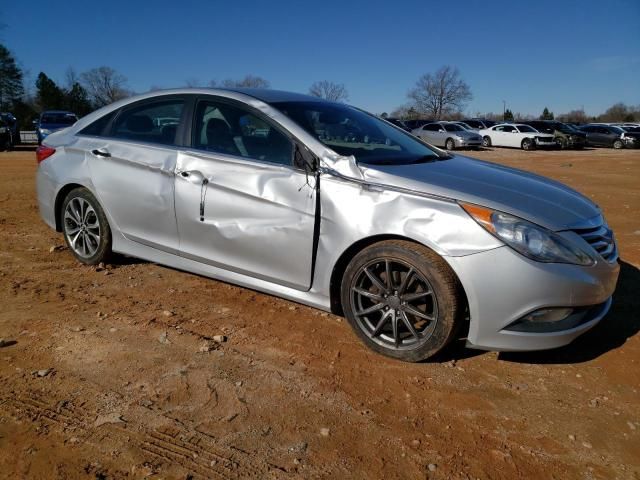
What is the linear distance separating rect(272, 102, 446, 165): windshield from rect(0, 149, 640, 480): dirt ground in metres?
1.24

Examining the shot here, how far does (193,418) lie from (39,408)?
0.78m

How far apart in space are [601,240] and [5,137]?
72.1 feet

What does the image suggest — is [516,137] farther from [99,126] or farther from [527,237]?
[527,237]

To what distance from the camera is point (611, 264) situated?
10.2 feet

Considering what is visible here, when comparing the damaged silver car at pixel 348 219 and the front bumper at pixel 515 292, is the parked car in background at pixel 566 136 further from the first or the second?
the front bumper at pixel 515 292

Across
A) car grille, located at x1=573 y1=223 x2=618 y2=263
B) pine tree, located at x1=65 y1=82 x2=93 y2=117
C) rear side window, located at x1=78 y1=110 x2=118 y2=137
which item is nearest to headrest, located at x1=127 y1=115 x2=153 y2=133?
rear side window, located at x1=78 y1=110 x2=118 y2=137

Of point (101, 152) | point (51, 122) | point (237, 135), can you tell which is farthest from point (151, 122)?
point (51, 122)

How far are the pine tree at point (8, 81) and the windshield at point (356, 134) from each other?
50.4m

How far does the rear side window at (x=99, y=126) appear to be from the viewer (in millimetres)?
4515

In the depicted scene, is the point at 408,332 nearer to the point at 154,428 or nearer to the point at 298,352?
the point at 298,352

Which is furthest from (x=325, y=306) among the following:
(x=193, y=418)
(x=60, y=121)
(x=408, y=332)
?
(x=60, y=121)

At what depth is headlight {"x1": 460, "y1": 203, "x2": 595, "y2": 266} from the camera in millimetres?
2795

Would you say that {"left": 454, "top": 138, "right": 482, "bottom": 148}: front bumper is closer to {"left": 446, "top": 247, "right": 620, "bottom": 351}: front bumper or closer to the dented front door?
the dented front door

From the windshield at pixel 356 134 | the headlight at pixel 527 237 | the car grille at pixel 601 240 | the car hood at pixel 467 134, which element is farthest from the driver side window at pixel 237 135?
the car hood at pixel 467 134
